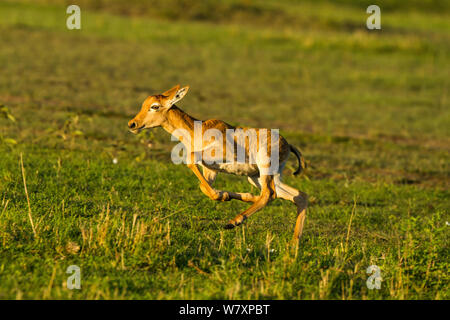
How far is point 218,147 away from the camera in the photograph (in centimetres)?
718

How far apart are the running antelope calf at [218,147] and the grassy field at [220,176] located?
525 mm

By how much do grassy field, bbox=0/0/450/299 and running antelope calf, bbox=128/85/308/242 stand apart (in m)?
0.53

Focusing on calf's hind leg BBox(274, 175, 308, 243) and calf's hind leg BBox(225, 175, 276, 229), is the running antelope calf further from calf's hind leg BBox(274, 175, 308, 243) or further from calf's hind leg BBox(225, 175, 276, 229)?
calf's hind leg BBox(274, 175, 308, 243)

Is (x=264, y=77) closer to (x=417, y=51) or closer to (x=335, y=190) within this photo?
(x=417, y=51)

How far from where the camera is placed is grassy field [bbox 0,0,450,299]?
22.1ft

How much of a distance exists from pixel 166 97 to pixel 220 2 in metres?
35.2

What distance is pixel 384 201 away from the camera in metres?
11.4

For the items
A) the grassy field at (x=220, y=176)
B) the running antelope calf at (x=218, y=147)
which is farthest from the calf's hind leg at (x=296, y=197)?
the grassy field at (x=220, y=176)

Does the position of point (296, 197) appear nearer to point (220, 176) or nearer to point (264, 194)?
point (264, 194)

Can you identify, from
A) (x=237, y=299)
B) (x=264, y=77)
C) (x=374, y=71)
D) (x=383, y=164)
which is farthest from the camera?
(x=374, y=71)

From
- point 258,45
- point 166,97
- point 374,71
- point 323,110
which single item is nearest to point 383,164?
point 323,110

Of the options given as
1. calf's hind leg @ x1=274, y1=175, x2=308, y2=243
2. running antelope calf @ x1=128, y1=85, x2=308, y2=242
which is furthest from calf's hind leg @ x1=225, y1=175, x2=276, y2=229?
calf's hind leg @ x1=274, y1=175, x2=308, y2=243

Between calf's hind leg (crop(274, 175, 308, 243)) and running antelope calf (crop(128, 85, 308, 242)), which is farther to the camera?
calf's hind leg (crop(274, 175, 308, 243))
